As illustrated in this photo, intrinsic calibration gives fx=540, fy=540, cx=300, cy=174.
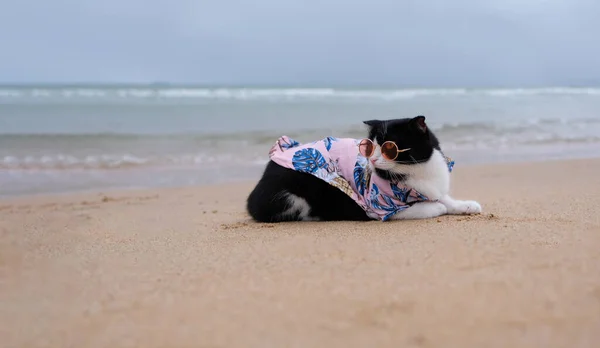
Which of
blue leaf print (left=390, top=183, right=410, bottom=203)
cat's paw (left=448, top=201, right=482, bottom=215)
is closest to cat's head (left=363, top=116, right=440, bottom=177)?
blue leaf print (left=390, top=183, right=410, bottom=203)

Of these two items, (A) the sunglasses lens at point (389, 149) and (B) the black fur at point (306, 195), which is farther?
(B) the black fur at point (306, 195)

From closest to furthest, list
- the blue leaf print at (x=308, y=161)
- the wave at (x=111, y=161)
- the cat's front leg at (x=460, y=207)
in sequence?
the cat's front leg at (x=460, y=207) < the blue leaf print at (x=308, y=161) < the wave at (x=111, y=161)

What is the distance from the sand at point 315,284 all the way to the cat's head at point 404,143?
0.36 metres

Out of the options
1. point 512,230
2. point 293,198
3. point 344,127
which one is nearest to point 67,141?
point 344,127

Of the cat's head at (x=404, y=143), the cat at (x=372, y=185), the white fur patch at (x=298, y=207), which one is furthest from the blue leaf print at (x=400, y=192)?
the white fur patch at (x=298, y=207)

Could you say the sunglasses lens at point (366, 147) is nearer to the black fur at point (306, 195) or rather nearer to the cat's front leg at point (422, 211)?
the black fur at point (306, 195)

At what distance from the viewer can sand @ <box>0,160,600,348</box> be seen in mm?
1658

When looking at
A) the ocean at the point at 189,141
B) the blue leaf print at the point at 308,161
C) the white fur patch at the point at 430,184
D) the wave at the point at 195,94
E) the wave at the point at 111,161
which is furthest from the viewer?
the wave at the point at 195,94

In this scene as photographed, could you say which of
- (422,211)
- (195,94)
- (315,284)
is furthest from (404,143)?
(195,94)

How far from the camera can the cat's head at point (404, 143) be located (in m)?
3.20

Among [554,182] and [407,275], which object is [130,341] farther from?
[554,182]

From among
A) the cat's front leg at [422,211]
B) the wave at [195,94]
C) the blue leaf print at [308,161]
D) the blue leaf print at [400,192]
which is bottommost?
the wave at [195,94]

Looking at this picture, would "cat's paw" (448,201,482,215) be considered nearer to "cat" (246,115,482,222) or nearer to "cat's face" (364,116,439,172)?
"cat" (246,115,482,222)

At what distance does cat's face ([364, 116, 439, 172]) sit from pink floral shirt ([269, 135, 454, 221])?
18 centimetres
